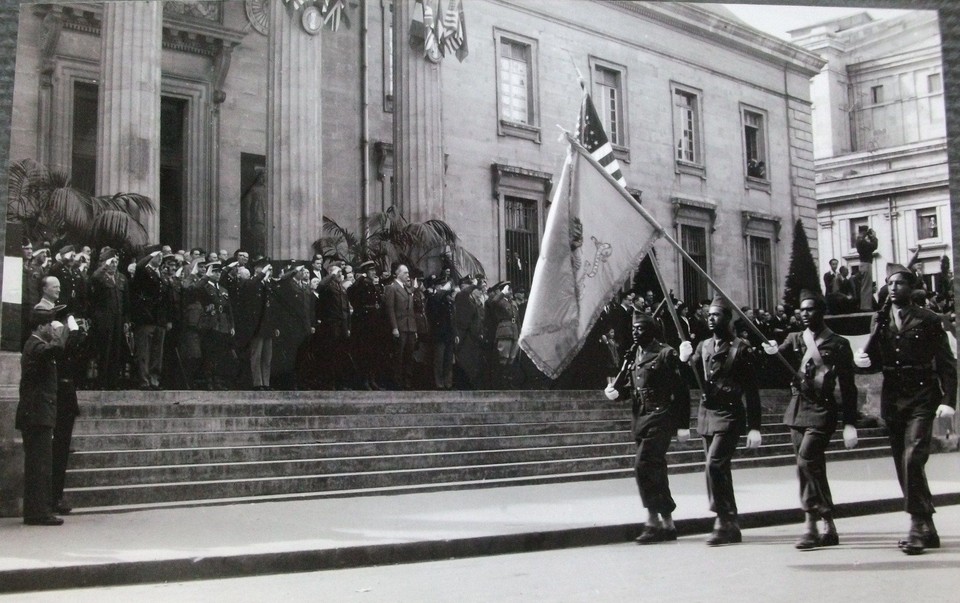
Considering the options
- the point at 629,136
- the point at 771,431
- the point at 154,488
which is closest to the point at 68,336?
the point at 154,488

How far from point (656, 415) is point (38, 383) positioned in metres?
5.43

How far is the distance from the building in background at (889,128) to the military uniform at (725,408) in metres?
1.65

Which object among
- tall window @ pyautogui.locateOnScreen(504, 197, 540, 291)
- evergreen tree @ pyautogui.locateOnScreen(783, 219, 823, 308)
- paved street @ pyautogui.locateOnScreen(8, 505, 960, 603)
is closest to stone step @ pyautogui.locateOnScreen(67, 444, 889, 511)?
paved street @ pyautogui.locateOnScreen(8, 505, 960, 603)

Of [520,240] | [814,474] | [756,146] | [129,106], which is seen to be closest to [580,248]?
[814,474]

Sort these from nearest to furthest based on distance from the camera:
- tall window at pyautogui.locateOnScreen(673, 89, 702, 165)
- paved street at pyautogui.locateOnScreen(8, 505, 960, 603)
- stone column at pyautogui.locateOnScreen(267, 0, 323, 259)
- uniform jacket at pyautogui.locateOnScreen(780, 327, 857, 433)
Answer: paved street at pyautogui.locateOnScreen(8, 505, 960, 603) < uniform jacket at pyautogui.locateOnScreen(780, 327, 857, 433) < stone column at pyautogui.locateOnScreen(267, 0, 323, 259) < tall window at pyautogui.locateOnScreen(673, 89, 702, 165)

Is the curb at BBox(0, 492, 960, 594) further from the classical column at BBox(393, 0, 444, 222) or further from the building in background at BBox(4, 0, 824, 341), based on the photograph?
the classical column at BBox(393, 0, 444, 222)

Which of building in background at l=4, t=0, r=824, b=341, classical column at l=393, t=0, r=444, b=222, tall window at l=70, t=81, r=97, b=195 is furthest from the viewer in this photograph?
classical column at l=393, t=0, r=444, b=222

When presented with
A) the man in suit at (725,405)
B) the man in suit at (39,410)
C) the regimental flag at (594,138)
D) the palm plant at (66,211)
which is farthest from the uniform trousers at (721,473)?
the palm plant at (66,211)

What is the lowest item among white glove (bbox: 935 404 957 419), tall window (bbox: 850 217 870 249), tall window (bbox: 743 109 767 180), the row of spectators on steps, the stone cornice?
white glove (bbox: 935 404 957 419)

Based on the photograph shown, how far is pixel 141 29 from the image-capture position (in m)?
17.4

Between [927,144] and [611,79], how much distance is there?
Answer: 21.9m

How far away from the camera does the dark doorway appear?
855 inches

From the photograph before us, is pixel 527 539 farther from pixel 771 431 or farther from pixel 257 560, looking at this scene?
pixel 771 431

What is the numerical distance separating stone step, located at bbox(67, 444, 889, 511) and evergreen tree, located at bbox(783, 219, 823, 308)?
10311mm
